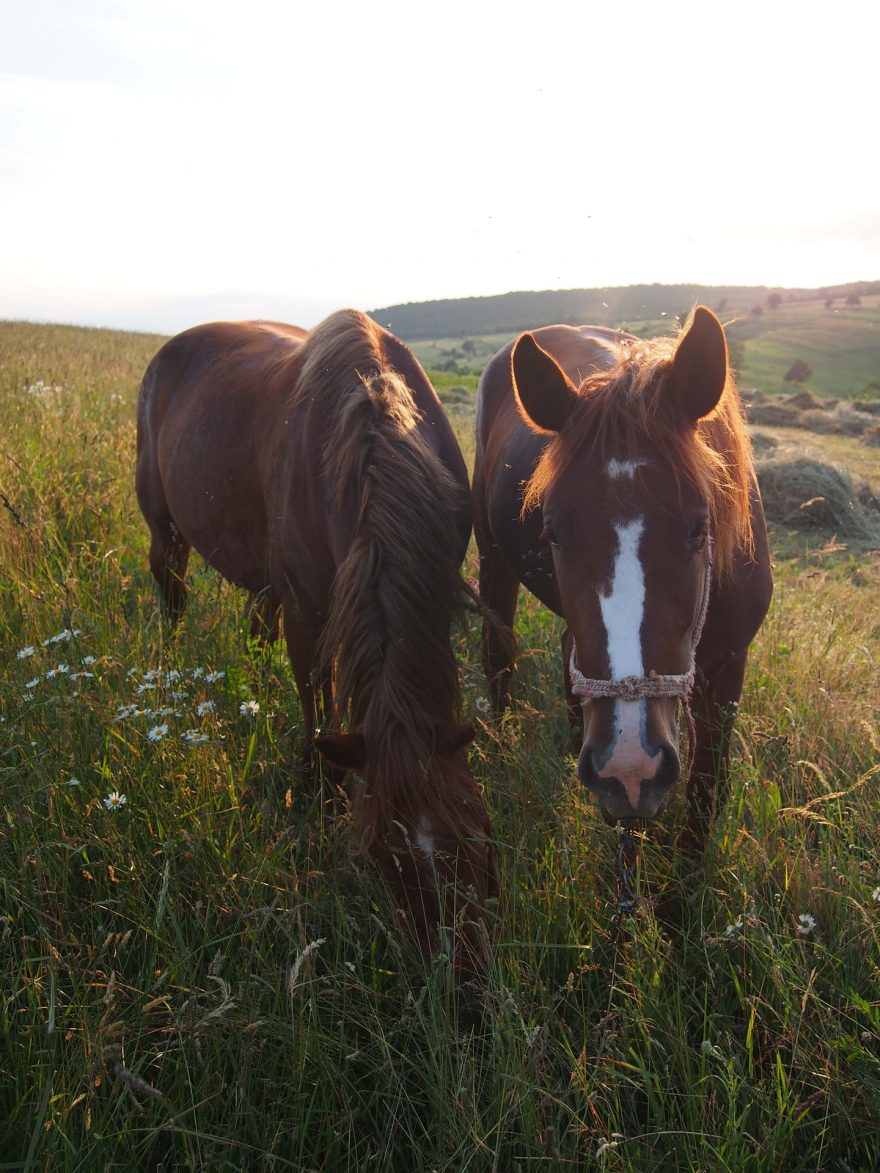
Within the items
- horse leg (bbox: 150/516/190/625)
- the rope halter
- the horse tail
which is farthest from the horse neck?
horse leg (bbox: 150/516/190/625)

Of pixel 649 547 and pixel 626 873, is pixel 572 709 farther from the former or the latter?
pixel 649 547

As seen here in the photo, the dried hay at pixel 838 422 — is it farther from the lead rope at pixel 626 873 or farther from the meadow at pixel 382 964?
the lead rope at pixel 626 873

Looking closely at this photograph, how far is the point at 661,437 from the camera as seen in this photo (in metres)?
2.05

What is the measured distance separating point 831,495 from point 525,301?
5206 cm

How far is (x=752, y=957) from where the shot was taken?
2092 millimetres

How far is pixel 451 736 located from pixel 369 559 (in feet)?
1.95

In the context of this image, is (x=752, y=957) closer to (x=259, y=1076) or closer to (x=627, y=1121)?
(x=627, y=1121)

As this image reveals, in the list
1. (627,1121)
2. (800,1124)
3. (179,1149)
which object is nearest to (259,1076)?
(179,1149)

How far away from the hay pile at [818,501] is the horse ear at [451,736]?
7177 mm

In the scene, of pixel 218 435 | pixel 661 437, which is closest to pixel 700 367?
pixel 661 437

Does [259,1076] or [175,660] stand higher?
[175,660]

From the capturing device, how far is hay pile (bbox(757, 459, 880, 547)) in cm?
838

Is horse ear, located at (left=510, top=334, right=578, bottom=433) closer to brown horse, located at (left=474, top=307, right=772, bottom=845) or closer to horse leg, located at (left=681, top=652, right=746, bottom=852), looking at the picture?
brown horse, located at (left=474, top=307, right=772, bottom=845)

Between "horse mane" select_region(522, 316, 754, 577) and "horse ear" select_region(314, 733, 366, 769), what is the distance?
0.93 meters
